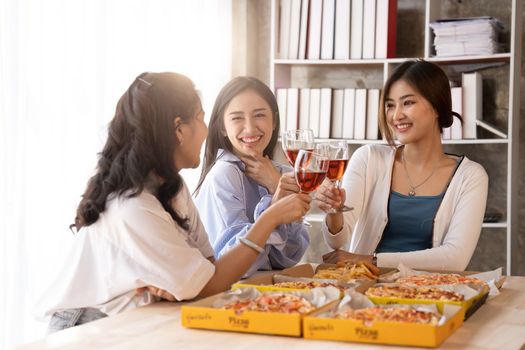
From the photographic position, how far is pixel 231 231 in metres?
2.41

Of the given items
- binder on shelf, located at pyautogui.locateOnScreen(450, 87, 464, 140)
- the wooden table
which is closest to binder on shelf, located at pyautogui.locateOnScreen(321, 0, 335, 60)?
binder on shelf, located at pyautogui.locateOnScreen(450, 87, 464, 140)

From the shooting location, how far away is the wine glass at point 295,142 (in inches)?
84.8

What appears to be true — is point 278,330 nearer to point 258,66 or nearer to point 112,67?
point 112,67

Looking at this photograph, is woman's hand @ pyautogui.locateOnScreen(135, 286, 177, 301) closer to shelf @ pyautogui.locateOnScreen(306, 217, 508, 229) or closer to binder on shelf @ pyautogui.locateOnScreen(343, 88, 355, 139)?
shelf @ pyautogui.locateOnScreen(306, 217, 508, 229)

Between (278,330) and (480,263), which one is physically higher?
(278,330)

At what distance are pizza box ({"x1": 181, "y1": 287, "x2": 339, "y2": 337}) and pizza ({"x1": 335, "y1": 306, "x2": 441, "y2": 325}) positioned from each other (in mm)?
94

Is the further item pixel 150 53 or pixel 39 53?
pixel 150 53

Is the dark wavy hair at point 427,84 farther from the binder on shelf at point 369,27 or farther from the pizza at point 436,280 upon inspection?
the binder on shelf at point 369,27

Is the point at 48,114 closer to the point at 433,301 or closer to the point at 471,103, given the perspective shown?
the point at 433,301

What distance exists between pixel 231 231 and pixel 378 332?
107 centimetres

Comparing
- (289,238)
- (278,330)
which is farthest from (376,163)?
(278,330)

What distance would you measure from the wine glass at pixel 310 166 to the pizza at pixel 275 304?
41cm

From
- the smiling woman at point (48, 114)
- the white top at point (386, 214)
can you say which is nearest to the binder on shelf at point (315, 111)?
the smiling woman at point (48, 114)

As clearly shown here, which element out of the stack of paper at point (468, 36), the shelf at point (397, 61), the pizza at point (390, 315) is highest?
the stack of paper at point (468, 36)
